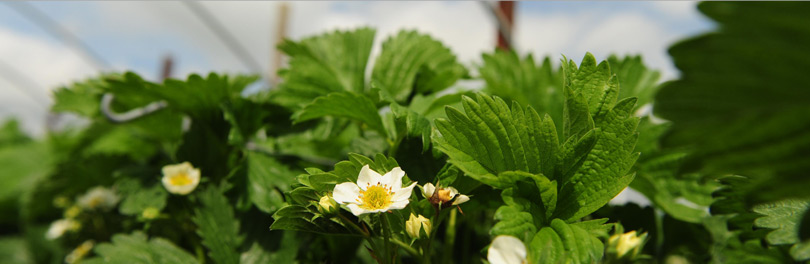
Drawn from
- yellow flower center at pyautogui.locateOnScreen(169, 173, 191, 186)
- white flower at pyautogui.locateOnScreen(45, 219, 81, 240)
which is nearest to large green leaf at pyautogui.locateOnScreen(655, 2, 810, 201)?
yellow flower center at pyautogui.locateOnScreen(169, 173, 191, 186)

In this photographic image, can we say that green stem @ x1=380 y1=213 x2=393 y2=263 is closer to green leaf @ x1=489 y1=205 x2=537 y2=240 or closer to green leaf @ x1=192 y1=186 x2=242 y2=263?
green leaf @ x1=489 y1=205 x2=537 y2=240

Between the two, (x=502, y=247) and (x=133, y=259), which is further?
→ (x=133, y=259)

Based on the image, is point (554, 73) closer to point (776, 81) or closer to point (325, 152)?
point (325, 152)

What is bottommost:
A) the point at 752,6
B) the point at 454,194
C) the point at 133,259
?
the point at 133,259

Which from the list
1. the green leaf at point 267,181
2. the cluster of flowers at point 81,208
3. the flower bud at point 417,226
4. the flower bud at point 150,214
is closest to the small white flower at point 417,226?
the flower bud at point 417,226

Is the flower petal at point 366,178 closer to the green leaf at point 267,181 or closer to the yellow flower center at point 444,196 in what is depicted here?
the yellow flower center at point 444,196

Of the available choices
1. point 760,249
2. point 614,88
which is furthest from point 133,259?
point 760,249

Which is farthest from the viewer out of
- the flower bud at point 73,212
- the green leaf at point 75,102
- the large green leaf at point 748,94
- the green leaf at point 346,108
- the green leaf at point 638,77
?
the flower bud at point 73,212
